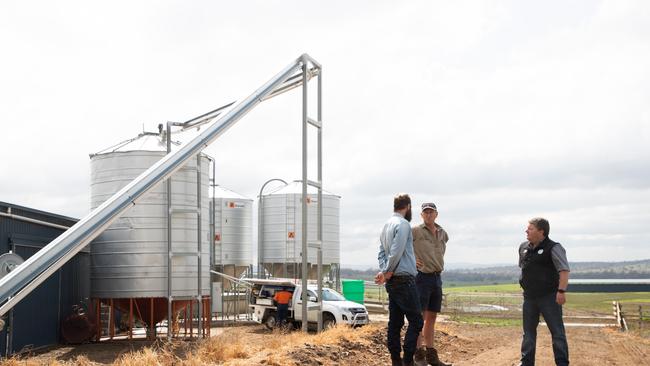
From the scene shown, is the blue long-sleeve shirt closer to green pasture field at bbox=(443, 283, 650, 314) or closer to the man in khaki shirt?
the man in khaki shirt

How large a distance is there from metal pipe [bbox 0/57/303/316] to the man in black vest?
4.28m

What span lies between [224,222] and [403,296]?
23523 millimetres

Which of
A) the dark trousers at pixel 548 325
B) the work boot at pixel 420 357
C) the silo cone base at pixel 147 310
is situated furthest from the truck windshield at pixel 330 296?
the dark trousers at pixel 548 325

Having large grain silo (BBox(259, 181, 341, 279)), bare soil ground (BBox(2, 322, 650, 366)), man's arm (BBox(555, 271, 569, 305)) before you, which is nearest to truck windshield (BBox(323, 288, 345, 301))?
large grain silo (BBox(259, 181, 341, 279))

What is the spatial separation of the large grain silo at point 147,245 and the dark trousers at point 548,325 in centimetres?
1068

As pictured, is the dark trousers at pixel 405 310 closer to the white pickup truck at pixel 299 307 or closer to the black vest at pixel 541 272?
the black vest at pixel 541 272

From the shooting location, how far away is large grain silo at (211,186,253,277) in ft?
102

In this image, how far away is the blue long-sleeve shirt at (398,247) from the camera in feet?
27.7

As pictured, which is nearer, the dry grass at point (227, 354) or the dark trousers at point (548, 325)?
the dark trousers at point (548, 325)

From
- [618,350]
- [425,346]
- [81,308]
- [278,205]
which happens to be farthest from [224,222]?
[425,346]

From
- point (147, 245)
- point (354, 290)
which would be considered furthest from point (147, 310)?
point (354, 290)

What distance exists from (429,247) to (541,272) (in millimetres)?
1485

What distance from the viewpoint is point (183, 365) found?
8711 mm

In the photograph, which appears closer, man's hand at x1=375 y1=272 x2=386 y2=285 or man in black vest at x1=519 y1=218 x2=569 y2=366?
man's hand at x1=375 y1=272 x2=386 y2=285
